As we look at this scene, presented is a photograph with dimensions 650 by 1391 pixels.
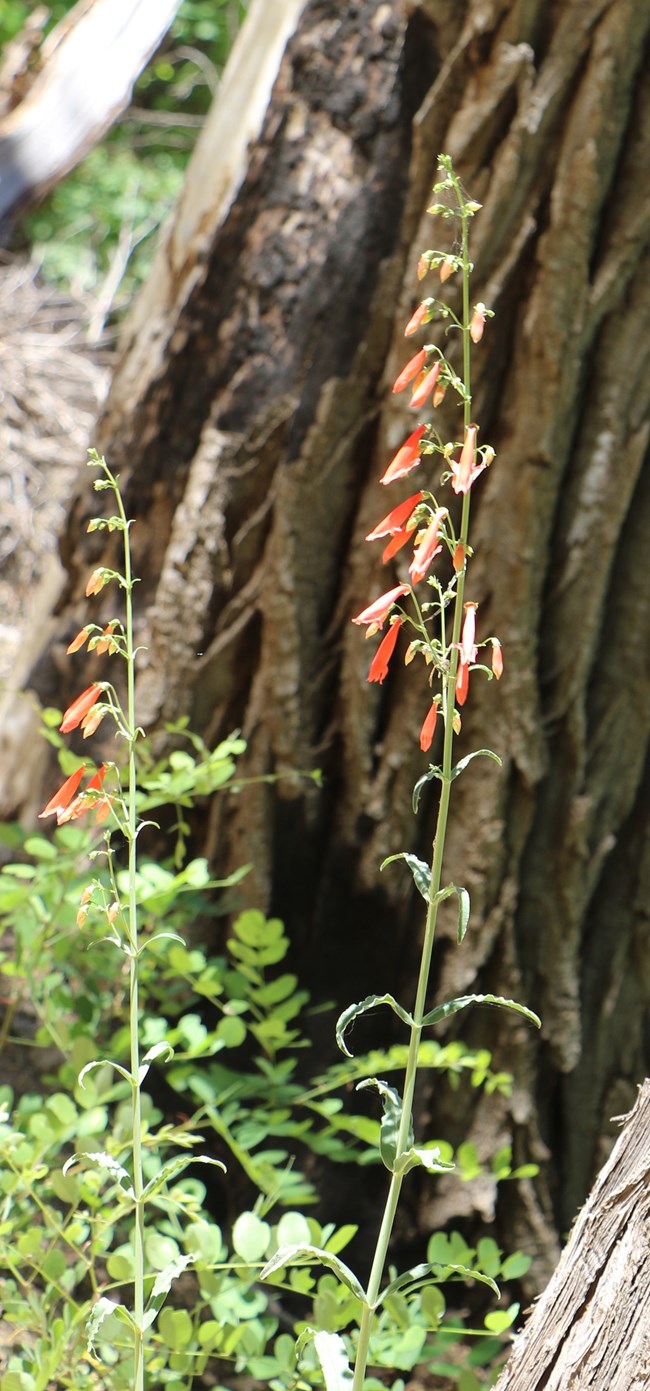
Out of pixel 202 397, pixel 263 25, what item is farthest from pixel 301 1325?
pixel 263 25

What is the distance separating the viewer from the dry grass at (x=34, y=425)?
385 centimetres

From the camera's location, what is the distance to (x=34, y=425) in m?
4.37

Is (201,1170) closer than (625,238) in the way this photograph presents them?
No

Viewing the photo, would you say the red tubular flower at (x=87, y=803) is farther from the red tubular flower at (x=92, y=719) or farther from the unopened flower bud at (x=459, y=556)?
the unopened flower bud at (x=459, y=556)

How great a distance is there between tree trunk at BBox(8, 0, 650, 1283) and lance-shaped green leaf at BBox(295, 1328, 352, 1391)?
2.69 feet

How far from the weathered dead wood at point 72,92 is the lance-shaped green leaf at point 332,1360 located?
4.48 metres

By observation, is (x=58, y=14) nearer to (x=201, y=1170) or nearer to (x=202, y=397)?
(x=202, y=397)

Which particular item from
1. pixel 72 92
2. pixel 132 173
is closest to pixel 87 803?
pixel 72 92

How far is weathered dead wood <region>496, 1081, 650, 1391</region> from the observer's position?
2.83 ft

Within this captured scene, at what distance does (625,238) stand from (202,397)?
564mm

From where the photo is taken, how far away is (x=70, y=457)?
4262 mm

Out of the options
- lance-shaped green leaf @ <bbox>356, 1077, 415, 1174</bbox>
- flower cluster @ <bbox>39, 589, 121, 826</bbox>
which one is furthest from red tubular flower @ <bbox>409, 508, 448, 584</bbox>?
lance-shaped green leaf @ <bbox>356, 1077, 415, 1174</bbox>

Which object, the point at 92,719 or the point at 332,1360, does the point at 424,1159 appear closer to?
the point at 332,1360

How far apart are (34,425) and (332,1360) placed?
3920 millimetres
